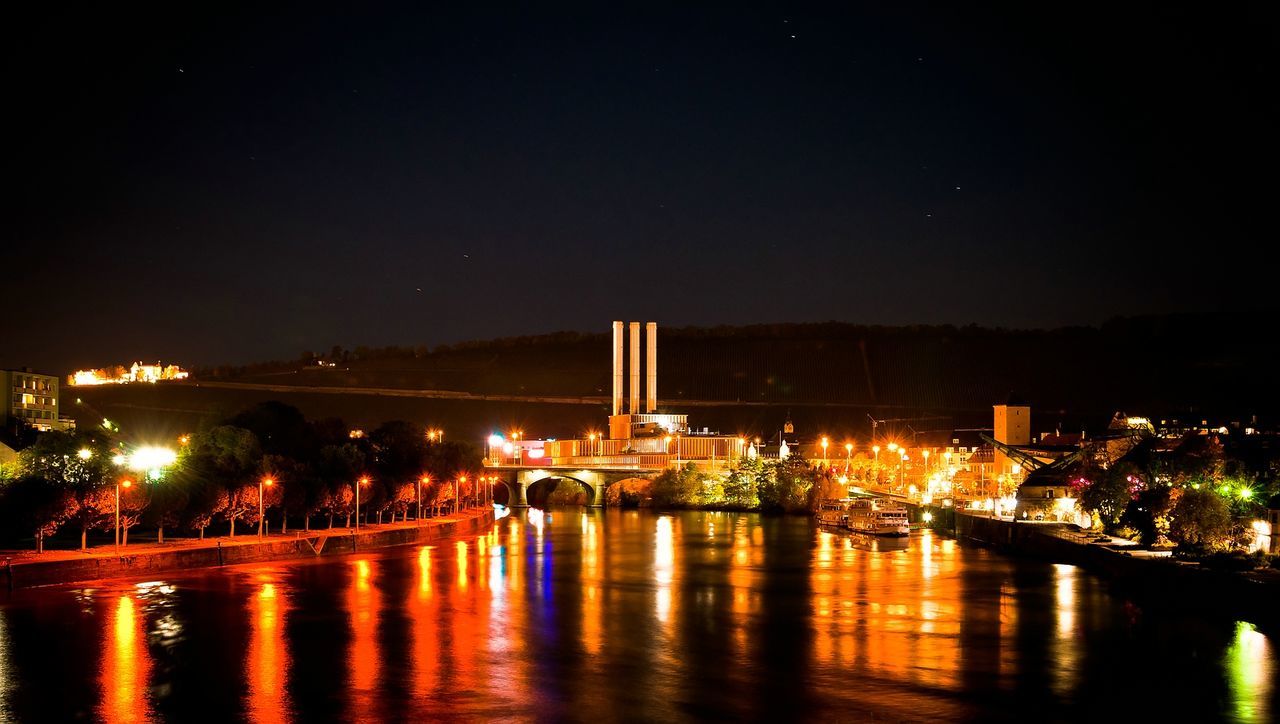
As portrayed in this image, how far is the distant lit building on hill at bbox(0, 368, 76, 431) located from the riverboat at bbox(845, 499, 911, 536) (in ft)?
239

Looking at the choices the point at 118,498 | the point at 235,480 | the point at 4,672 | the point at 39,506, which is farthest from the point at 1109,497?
the point at 39,506

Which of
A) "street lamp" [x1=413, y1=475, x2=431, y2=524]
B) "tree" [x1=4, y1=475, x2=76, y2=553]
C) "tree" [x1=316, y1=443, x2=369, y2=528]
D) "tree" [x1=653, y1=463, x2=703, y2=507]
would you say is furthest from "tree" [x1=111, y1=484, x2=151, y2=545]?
"tree" [x1=653, y1=463, x2=703, y2=507]

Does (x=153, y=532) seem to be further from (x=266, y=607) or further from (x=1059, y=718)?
(x=1059, y=718)

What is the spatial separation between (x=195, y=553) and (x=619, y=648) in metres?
21.2

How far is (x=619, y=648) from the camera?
32.0 m

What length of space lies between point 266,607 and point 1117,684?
2396cm

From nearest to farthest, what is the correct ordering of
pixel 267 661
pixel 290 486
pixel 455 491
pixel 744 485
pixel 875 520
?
1. pixel 267 661
2. pixel 290 486
3. pixel 875 520
4. pixel 455 491
5. pixel 744 485

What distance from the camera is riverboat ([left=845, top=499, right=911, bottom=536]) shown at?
65.4 meters

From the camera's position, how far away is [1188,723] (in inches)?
945

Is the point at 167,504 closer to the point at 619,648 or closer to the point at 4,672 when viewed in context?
the point at 4,672

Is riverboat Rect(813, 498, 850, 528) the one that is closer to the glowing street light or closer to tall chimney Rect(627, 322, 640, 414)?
the glowing street light

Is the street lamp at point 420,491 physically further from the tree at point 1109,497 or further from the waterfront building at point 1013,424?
the waterfront building at point 1013,424

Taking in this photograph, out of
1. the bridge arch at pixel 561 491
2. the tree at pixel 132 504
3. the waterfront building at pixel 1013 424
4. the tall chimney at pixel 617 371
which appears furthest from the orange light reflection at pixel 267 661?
the tall chimney at pixel 617 371

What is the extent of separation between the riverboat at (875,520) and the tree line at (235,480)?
24449 millimetres
